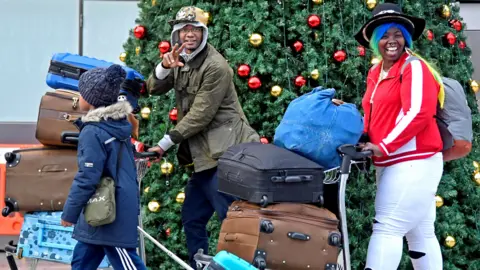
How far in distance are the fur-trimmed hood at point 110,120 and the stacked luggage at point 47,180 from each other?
1.35 feet

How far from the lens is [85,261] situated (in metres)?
4.77

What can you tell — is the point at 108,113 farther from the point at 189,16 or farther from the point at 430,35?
the point at 430,35

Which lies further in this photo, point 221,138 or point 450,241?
point 450,241

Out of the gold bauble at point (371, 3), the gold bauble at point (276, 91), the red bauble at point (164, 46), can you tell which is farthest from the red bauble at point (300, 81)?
the red bauble at point (164, 46)

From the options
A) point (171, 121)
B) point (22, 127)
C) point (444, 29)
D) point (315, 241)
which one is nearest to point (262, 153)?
point (315, 241)

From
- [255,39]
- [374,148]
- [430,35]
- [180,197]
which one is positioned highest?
[430,35]

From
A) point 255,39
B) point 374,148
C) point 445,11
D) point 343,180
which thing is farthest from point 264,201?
point 445,11

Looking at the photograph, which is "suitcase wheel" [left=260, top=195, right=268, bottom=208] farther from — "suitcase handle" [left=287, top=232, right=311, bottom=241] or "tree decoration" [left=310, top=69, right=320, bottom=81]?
"tree decoration" [left=310, top=69, right=320, bottom=81]

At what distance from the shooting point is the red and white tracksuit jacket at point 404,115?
4.49 meters

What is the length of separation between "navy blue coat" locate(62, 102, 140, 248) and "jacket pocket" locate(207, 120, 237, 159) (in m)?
0.61

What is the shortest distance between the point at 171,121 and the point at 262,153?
209 cm

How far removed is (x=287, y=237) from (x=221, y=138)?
1.17 m

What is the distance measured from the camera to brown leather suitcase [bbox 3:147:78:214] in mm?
5102

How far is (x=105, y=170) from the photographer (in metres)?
4.66
